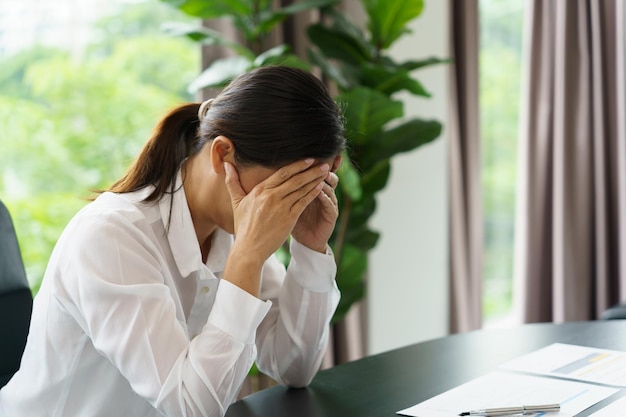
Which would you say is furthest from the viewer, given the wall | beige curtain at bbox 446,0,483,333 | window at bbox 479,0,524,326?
window at bbox 479,0,524,326

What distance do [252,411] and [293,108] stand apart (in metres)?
0.44

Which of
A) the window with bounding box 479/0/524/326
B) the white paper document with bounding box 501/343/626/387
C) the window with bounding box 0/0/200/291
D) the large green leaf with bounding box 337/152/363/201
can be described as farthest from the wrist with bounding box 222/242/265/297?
the window with bounding box 479/0/524/326

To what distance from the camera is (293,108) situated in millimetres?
1242

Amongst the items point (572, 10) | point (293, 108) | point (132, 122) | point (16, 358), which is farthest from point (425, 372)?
point (132, 122)

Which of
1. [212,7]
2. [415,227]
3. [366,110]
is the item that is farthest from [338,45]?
[415,227]

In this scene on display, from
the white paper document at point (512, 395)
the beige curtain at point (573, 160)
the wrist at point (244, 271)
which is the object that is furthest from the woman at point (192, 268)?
the beige curtain at point (573, 160)

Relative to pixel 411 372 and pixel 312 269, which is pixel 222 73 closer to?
pixel 312 269

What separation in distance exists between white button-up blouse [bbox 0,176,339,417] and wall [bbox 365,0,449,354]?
1598 millimetres

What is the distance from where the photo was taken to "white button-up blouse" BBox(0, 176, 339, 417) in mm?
1169

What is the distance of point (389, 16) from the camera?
7.92 feet

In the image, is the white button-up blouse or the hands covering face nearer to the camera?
the white button-up blouse

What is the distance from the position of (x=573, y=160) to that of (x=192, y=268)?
86.5 inches

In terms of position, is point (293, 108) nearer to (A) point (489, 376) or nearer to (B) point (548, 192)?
Result: (A) point (489, 376)

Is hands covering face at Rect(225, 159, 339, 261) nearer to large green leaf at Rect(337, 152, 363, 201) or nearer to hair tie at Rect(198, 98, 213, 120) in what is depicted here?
hair tie at Rect(198, 98, 213, 120)
